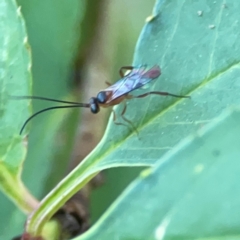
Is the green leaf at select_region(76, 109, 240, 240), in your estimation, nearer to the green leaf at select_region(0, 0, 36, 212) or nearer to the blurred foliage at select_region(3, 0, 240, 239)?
the blurred foliage at select_region(3, 0, 240, 239)

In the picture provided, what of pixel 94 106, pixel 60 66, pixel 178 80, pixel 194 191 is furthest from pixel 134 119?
pixel 60 66

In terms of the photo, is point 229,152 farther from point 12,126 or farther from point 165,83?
point 12,126

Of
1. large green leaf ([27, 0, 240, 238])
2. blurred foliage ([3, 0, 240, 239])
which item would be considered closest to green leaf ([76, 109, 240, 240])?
blurred foliage ([3, 0, 240, 239])

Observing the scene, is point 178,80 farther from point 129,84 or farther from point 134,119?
point 129,84

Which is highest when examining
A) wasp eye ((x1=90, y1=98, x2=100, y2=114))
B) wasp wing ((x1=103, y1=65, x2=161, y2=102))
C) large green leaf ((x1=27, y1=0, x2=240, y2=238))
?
large green leaf ((x1=27, y1=0, x2=240, y2=238))

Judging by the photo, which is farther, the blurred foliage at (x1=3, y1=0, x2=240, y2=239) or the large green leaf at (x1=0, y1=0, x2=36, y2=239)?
the large green leaf at (x1=0, y1=0, x2=36, y2=239)

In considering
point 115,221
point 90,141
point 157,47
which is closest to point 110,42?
point 90,141

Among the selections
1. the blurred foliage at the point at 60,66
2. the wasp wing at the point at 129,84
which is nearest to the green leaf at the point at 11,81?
the wasp wing at the point at 129,84
